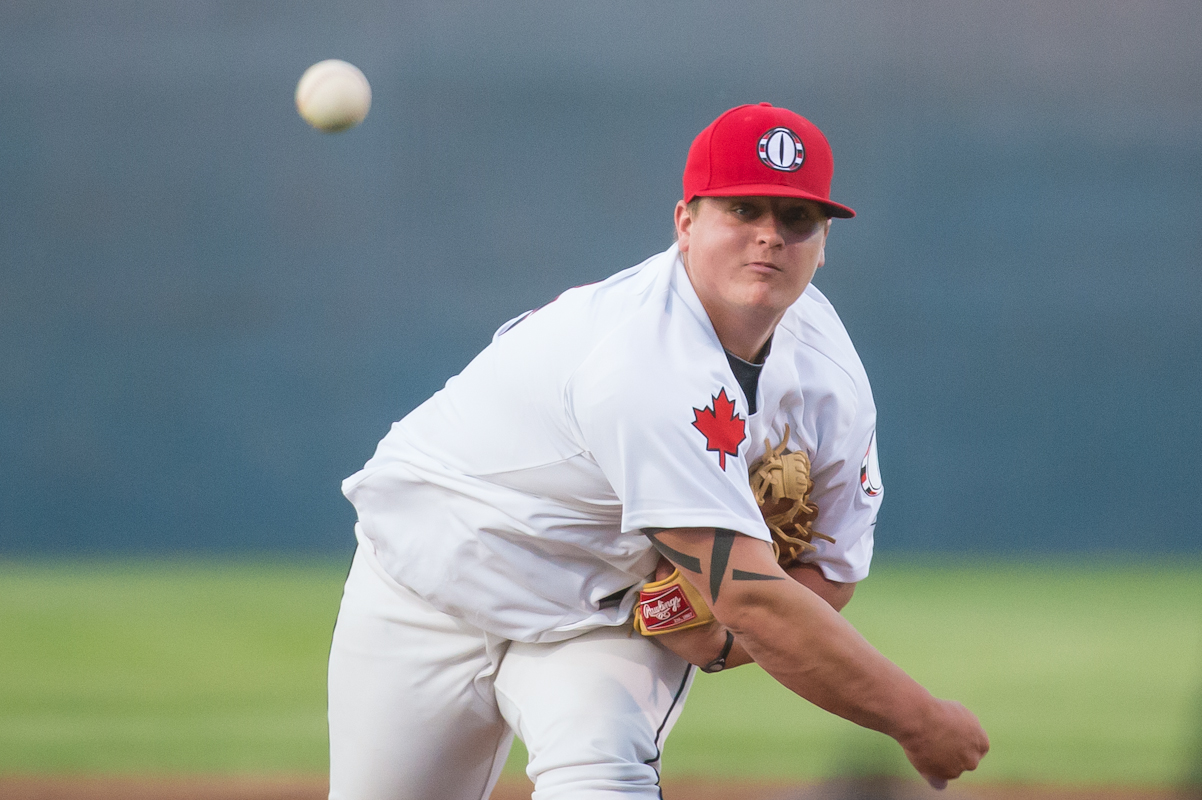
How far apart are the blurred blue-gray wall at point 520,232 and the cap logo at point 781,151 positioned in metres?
3.96

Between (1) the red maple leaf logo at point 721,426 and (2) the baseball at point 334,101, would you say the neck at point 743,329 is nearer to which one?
(1) the red maple leaf logo at point 721,426

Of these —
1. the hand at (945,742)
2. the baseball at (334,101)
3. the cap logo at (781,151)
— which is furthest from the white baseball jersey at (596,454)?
the baseball at (334,101)

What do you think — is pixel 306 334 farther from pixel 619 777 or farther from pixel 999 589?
pixel 619 777

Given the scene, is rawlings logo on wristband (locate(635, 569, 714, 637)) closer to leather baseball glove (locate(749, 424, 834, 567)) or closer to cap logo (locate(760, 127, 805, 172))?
leather baseball glove (locate(749, 424, 834, 567))

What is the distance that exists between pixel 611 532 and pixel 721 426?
0.34 m

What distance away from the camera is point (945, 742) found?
5.78 ft

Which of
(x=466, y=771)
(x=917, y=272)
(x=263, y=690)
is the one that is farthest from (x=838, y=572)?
(x=917, y=272)

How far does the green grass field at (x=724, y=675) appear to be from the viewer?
3.87m

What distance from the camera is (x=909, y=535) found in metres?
5.54

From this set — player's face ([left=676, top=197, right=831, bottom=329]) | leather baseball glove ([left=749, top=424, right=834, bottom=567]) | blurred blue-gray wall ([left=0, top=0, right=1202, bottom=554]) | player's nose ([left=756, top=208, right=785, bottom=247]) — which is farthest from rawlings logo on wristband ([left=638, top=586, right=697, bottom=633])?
blurred blue-gray wall ([left=0, top=0, right=1202, bottom=554])

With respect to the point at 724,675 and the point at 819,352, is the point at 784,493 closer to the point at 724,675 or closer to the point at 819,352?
the point at 819,352

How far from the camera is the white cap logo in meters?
2.14

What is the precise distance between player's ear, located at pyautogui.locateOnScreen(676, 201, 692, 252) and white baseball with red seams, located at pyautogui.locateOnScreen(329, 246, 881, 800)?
0.13 ft

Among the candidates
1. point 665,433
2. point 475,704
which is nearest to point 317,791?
point 475,704
